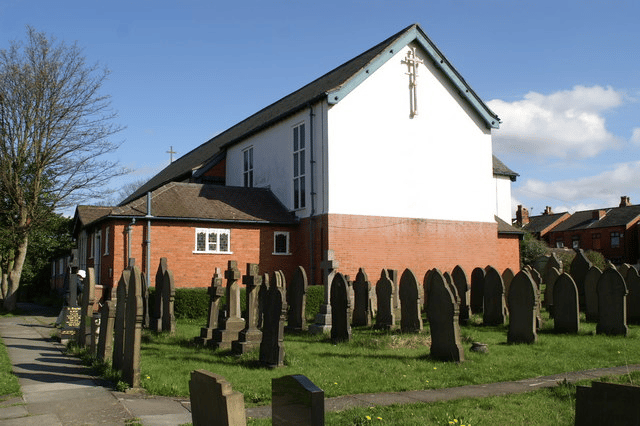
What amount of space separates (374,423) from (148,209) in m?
18.5

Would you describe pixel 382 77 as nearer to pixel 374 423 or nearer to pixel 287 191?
pixel 287 191

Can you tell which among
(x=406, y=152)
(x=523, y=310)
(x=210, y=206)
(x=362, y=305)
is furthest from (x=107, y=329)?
(x=406, y=152)

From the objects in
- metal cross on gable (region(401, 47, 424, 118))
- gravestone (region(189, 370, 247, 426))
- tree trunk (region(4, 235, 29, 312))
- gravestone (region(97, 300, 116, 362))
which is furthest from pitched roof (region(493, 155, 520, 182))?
gravestone (region(189, 370, 247, 426))

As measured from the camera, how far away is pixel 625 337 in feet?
44.6

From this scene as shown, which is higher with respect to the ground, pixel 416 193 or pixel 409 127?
pixel 409 127

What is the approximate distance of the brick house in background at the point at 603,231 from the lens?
62.1 metres

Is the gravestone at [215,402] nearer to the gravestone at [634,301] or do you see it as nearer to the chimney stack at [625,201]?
the gravestone at [634,301]

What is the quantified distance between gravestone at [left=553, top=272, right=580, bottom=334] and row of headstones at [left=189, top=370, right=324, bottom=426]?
11.9 meters

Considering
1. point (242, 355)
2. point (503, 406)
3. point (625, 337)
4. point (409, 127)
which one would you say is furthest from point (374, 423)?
point (409, 127)

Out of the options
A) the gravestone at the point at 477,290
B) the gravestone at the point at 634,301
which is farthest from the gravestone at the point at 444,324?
the gravestone at the point at 477,290

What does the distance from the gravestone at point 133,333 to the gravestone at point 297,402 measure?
5.48 metres

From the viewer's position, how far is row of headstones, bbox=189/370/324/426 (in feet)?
11.8

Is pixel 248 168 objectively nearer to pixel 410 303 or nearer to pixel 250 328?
pixel 410 303

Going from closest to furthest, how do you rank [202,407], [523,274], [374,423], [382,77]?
[202,407]
[374,423]
[523,274]
[382,77]
